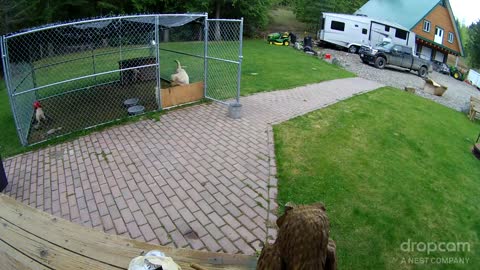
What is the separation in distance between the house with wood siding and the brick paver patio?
76.9 ft

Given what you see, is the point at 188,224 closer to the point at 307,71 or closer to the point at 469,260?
the point at 469,260

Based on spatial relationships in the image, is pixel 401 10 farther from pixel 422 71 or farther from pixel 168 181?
pixel 168 181

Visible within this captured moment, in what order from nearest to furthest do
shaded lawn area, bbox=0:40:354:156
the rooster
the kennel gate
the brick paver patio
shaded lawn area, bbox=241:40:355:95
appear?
the brick paver patio < the kennel gate < the rooster < shaded lawn area, bbox=0:40:354:156 < shaded lawn area, bbox=241:40:355:95

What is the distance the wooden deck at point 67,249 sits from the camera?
85.0 inches

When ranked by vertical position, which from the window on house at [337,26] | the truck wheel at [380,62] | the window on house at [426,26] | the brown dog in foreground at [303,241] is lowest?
the truck wheel at [380,62]

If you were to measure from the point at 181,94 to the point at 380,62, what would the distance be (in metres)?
15.3

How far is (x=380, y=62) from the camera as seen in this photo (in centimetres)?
1933

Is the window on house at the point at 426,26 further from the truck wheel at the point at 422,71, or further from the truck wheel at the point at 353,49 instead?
the truck wheel at the point at 422,71

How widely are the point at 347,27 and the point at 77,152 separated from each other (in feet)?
77.7

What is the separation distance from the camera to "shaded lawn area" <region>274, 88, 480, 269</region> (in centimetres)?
412

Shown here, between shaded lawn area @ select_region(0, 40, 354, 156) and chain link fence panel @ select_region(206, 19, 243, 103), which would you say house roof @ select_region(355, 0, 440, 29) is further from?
chain link fence panel @ select_region(206, 19, 243, 103)

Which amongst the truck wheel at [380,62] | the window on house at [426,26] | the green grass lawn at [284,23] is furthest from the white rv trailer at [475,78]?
the green grass lawn at [284,23]

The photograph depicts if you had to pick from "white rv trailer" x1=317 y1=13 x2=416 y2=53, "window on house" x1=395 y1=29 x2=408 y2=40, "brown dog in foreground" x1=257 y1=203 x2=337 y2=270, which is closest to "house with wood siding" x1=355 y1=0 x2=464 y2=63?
"window on house" x1=395 y1=29 x2=408 y2=40

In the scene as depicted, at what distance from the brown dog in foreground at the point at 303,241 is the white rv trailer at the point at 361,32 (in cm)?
2538
